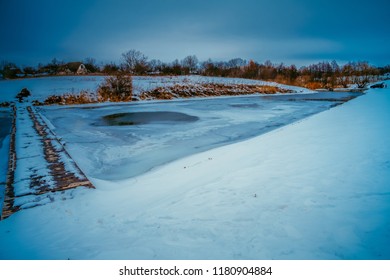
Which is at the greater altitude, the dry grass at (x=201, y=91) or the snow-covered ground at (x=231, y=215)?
the dry grass at (x=201, y=91)

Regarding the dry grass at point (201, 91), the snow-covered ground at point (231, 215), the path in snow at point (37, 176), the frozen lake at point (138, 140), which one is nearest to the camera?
the snow-covered ground at point (231, 215)

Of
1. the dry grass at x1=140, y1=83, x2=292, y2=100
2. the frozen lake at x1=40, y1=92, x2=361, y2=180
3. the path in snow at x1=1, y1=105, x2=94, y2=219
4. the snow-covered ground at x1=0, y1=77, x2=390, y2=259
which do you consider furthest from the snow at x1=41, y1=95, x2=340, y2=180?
the dry grass at x1=140, y1=83, x2=292, y2=100

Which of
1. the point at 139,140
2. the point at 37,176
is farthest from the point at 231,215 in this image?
the point at 139,140

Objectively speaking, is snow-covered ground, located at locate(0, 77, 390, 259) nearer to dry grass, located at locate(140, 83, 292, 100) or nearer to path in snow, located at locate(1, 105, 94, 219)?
path in snow, located at locate(1, 105, 94, 219)

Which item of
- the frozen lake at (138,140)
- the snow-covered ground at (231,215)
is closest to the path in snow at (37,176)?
the snow-covered ground at (231,215)

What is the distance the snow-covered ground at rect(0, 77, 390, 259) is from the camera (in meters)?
2.50

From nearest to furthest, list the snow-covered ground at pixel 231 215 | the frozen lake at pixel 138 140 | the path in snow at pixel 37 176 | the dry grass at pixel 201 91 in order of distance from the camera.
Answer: the snow-covered ground at pixel 231 215 < the path in snow at pixel 37 176 < the frozen lake at pixel 138 140 < the dry grass at pixel 201 91

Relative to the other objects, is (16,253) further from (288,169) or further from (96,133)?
(96,133)

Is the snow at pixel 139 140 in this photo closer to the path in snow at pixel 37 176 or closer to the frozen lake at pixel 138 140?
the frozen lake at pixel 138 140

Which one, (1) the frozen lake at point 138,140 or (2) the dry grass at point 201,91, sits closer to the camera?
(1) the frozen lake at point 138,140

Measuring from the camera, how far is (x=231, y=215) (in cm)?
315

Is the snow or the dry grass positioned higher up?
the dry grass

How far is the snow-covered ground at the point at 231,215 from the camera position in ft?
8.20

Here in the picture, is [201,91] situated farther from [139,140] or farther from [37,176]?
[37,176]
